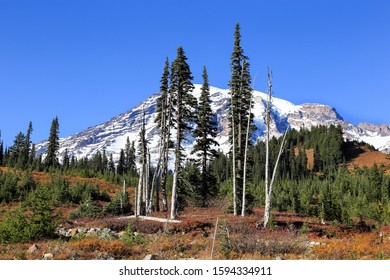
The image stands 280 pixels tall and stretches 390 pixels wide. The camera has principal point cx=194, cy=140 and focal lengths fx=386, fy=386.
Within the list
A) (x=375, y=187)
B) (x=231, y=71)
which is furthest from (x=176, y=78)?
(x=375, y=187)

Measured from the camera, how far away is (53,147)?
8888 centimetres

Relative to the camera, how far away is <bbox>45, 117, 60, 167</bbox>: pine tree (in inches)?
3438

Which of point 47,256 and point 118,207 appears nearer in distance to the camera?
point 47,256

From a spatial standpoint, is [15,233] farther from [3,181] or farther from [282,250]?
[3,181]

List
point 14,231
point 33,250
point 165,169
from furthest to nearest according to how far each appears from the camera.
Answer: point 165,169 < point 14,231 < point 33,250

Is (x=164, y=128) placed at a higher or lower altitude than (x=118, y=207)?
higher

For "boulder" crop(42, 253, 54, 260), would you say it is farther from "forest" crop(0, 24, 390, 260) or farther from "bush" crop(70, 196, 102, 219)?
"bush" crop(70, 196, 102, 219)

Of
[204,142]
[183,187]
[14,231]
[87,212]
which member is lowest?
[87,212]

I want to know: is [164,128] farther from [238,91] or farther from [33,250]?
[33,250]

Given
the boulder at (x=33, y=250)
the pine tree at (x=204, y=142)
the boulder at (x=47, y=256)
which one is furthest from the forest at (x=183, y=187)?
the boulder at (x=47, y=256)

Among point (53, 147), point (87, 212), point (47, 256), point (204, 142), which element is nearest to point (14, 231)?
point (47, 256)

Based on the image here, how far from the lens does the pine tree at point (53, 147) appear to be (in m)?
87.3

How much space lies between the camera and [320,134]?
14938 cm
